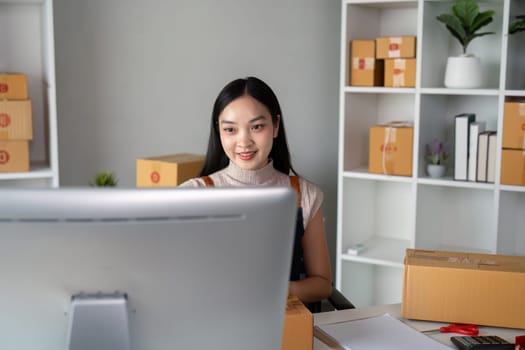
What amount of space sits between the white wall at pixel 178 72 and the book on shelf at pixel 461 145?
82 centimetres

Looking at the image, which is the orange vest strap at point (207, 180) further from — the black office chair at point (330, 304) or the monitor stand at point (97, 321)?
A: the monitor stand at point (97, 321)

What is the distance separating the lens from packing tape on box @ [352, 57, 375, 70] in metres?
3.35

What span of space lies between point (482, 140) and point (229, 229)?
7.76 feet

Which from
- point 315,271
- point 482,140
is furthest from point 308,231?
point 482,140

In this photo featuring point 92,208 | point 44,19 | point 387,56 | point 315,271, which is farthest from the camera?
point 387,56

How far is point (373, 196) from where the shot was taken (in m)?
3.76

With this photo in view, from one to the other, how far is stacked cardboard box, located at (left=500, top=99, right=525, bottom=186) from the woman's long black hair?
3.68 ft

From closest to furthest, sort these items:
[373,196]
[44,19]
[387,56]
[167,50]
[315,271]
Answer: [315,271], [44,19], [387,56], [167,50], [373,196]

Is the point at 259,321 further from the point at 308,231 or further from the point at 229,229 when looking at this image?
the point at 308,231

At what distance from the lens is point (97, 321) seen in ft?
3.25

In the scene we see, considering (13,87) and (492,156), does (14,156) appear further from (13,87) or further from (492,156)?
(492,156)

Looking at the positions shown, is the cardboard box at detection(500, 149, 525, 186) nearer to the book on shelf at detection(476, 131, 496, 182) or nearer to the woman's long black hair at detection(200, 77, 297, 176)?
the book on shelf at detection(476, 131, 496, 182)

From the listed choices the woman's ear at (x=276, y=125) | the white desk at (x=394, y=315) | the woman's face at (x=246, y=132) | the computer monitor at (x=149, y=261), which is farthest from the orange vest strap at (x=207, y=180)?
the computer monitor at (x=149, y=261)

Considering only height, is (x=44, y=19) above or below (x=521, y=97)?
above
